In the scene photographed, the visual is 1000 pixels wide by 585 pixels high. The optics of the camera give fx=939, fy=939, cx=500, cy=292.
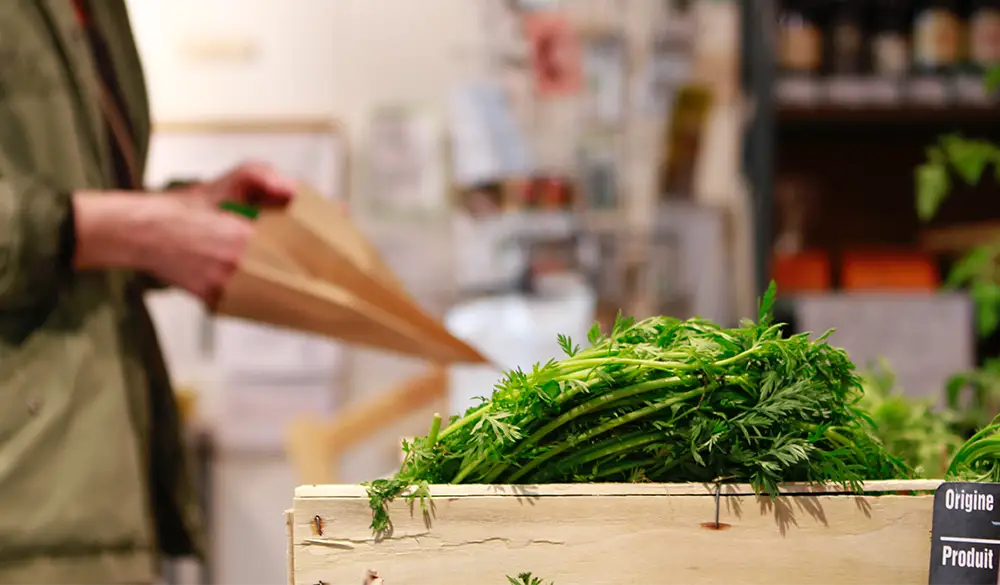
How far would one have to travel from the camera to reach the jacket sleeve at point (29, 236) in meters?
1.02

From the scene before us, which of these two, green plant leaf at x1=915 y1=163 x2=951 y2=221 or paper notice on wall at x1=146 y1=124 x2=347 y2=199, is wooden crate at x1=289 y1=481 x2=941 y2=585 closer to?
green plant leaf at x1=915 y1=163 x2=951 y2=221

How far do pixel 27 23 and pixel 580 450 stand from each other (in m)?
0.86

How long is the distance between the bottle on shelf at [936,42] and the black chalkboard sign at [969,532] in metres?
2.01

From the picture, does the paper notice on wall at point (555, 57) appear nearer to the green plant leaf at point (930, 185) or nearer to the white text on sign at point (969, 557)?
the green plant leaf at point (930, 185)

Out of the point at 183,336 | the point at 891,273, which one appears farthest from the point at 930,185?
A: the point at 183,336

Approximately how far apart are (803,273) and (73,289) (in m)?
1.77

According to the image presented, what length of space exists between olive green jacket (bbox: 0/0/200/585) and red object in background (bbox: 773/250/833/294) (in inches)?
65.6

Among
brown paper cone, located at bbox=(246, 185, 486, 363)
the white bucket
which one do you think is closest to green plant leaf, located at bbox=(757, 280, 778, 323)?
brown paper cone, located at bbox=(246, 185, 486, 363)

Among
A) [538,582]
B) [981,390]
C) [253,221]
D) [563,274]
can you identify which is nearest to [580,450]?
[538,582]

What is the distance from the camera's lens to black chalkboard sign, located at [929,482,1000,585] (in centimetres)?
63

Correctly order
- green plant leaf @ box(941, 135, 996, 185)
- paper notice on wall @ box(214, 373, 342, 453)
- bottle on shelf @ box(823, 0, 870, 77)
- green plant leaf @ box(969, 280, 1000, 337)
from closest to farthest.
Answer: green plant leaf @ box(941, 135, 996, 185), green plant leaf @ box(969, 280, 1000, 337), bottle on shelf @ box(823, 0, 870, 77), paper notice on wall @ box(214, 373, 342, 453)

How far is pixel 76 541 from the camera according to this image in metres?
1.03

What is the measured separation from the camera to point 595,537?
0.63 metres

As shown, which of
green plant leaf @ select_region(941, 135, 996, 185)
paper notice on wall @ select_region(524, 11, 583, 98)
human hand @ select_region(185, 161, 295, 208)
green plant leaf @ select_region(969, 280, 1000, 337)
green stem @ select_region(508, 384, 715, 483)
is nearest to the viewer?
green stem @ select_region(508, 384, 715, 483)
